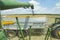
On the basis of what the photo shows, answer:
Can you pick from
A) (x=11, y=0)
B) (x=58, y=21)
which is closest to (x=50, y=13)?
(x=58, y=21)

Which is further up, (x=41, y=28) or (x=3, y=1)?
(x=3, y=1)

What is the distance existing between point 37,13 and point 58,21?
1.68m

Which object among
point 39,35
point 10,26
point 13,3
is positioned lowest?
point 39,35

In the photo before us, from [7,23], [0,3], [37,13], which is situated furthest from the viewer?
[37,13]

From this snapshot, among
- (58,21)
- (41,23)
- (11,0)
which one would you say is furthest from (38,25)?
(11,0)

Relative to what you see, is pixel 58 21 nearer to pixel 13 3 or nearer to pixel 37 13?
pixel 37 13

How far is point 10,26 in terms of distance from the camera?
22.1ft

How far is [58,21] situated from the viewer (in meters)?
6.86

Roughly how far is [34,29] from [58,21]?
937 mm

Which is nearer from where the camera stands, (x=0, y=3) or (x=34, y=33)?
(x=0, y=3)

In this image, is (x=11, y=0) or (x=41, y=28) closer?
(x=11, y=0)

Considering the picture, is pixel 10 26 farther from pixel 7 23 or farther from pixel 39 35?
pixel 39 35

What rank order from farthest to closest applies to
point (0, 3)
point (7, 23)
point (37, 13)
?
point (37, 13) → point (7, 23) → point (0, 3)

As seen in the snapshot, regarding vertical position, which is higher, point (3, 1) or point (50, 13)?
point (3, 1)
